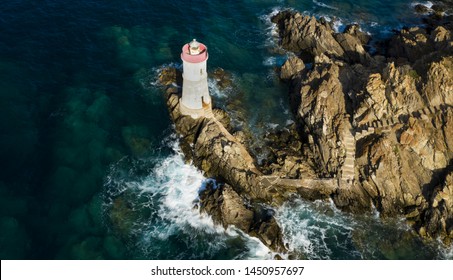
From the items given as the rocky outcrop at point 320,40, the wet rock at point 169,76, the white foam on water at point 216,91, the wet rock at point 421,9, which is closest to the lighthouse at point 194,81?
the white foam on water at point 216,91

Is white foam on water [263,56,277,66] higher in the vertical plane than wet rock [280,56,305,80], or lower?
lower

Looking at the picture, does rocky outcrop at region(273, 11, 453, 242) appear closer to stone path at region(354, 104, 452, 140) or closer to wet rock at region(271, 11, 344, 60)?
stone path at region(354, 104, 452, 140)

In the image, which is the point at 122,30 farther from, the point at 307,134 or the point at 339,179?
the point at 339,179

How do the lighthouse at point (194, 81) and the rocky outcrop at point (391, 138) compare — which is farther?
the lighthouse at point (194, 81)

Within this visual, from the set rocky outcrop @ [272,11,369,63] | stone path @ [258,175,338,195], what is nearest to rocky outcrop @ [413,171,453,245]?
stone path @ [258,175,338,195]

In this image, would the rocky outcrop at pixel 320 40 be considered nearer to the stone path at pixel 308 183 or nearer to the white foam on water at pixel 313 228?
the stone path at pixel 308 183

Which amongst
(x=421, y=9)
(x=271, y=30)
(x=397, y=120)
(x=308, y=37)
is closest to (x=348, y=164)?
(x=397, y=120)
